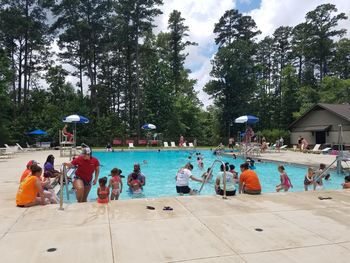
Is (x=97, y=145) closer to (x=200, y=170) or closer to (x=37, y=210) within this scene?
(x=200, y=170)

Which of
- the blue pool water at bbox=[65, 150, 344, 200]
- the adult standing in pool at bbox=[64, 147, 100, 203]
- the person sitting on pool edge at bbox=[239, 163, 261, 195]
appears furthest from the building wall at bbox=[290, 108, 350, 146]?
the adult standing in pool at bbox=[64, 147, 100, 203]

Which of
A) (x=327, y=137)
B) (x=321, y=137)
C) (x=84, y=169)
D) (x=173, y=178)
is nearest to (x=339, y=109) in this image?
(x=327, y=137)

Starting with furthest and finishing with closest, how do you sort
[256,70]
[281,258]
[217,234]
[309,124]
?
[256,70]
[309,124]
[217,234]
[281,258]

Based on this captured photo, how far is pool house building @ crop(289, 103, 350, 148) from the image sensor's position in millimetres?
26422

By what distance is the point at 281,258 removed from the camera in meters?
3.62

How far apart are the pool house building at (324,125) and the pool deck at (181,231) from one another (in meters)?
22.7

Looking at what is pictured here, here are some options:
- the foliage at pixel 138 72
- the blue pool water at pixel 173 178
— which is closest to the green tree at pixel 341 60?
the foliage at pixel 138 72

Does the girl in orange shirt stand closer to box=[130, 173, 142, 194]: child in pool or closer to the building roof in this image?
box=[130, 173, 142, 194]: child in pool

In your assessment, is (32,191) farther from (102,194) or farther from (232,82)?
(232,82)

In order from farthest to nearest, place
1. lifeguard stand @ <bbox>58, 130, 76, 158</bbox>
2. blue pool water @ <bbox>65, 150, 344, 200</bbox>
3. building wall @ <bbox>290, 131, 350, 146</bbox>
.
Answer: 1. building wall @ <bbox>290, 131, 350, 146</bbox>
2. lifeguard stand @ <bbox>58, 130, 76, 158</bbox>
3. blue pool water @ <bbox>65, 150, 344, 200</bbox>

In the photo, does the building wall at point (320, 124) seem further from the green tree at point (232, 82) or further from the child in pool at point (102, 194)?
the child in pool at point (102, 194)

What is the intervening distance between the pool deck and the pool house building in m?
22.7

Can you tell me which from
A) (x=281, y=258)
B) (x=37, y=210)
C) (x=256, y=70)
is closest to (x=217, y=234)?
(x=281, y=258)

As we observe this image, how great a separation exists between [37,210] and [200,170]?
12111mm
